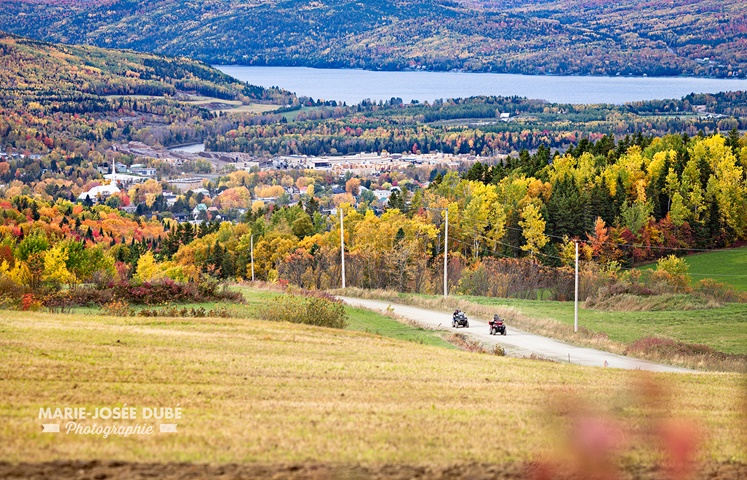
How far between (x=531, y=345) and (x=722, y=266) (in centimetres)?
4710

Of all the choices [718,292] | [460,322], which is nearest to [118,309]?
[460,322]

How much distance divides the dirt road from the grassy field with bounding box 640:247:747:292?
32006 mm

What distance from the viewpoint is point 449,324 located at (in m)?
41.6

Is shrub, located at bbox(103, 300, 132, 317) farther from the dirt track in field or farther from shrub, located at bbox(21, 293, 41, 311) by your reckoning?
the dirt track in field

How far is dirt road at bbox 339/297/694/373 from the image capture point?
3036 centimetres

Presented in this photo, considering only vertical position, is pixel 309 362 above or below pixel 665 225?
above

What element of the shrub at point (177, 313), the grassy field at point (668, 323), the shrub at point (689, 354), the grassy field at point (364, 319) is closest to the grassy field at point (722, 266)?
the grassy field at point (668, 323)

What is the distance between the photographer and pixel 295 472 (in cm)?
1162

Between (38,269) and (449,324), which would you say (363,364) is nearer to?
(449,324)

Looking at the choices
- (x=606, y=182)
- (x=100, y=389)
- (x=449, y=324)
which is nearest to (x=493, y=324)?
(x=449, y=324)

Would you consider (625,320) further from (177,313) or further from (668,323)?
(177,313)

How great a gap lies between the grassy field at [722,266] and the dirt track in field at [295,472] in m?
59.9

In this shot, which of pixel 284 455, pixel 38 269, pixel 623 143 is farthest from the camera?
pixel 623 143

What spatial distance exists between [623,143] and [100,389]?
4317 inches
